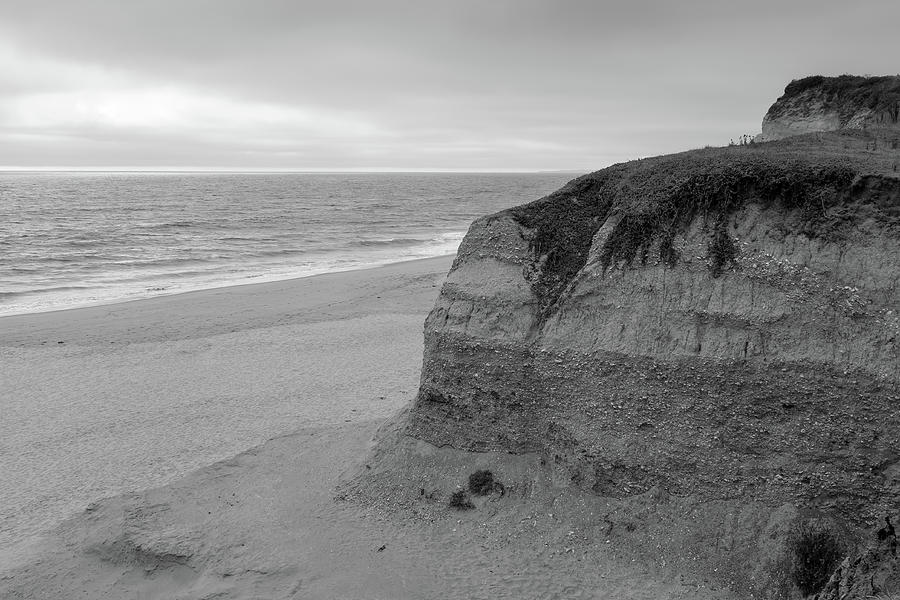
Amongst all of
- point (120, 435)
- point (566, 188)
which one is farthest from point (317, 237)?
point (566, 188)

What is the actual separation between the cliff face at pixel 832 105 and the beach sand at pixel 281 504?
352 inches

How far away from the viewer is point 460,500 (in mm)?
7223

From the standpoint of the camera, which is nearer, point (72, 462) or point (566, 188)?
point (566, 188)

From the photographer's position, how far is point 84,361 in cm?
1412

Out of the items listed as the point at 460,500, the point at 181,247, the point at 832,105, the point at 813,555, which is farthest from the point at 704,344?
the point at 181,247

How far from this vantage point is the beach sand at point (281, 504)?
6316 mm

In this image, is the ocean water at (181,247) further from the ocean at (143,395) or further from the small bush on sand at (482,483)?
the small bush on sand at (482,483)

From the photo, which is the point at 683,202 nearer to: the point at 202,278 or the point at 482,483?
the point at 482,483

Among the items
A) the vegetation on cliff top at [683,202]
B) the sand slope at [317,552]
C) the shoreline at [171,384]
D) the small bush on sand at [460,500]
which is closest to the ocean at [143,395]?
the shoreline at [171,384]

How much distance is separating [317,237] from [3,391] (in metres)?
31.3

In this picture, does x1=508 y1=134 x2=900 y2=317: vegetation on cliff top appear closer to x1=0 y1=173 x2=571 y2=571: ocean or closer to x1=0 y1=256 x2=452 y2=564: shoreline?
x1=0 y1=256 x2=452 y2=564: shoreline

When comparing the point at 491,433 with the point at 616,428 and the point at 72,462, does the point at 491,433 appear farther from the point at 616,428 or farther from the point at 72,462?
the point at 72,462

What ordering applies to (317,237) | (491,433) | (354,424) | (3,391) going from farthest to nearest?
(317,237), (3,391), (354,424), (491,433)

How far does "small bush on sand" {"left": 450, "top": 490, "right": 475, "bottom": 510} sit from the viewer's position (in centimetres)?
715
